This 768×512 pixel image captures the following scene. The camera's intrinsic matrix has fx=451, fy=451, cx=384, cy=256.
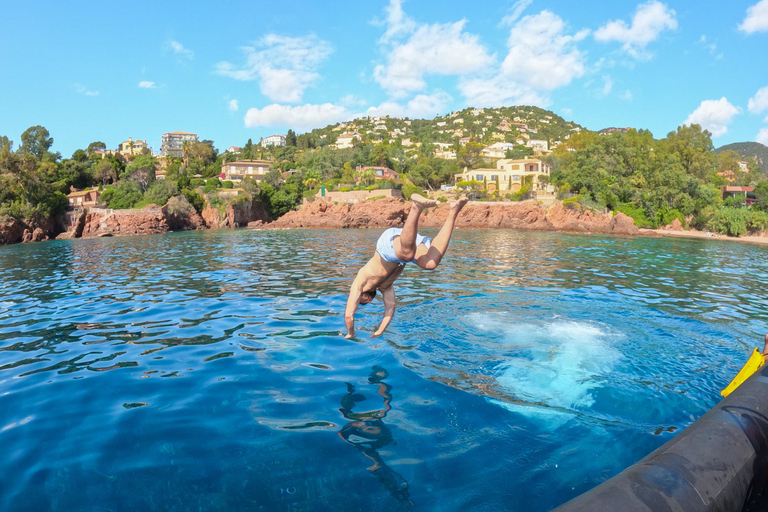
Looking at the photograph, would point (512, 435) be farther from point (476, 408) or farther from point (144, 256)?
point (144, 256)

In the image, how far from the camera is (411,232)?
621cm

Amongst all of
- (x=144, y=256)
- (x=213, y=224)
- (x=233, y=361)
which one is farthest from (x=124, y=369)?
(x=213, y=224)

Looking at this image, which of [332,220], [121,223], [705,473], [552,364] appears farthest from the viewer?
[332,220]

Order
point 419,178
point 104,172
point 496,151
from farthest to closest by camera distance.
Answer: point 496,151
point 419,178
point 104,172

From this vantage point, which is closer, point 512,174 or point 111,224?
point 111,224

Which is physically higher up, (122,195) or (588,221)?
(122,195)

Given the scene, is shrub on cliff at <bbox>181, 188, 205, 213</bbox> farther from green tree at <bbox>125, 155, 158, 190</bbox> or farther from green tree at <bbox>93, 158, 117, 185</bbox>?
green tree at <bbox>93, 158, 117, 185</bbox>

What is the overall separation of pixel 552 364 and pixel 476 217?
56796mm

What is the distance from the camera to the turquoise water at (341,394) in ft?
15.0

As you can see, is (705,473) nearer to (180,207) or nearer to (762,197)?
(180,207)

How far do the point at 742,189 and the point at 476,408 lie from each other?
319 feet

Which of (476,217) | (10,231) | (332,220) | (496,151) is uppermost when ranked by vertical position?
(496,151)

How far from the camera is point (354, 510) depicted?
13.7ft

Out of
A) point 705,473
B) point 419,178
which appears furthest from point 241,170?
point 705,473
